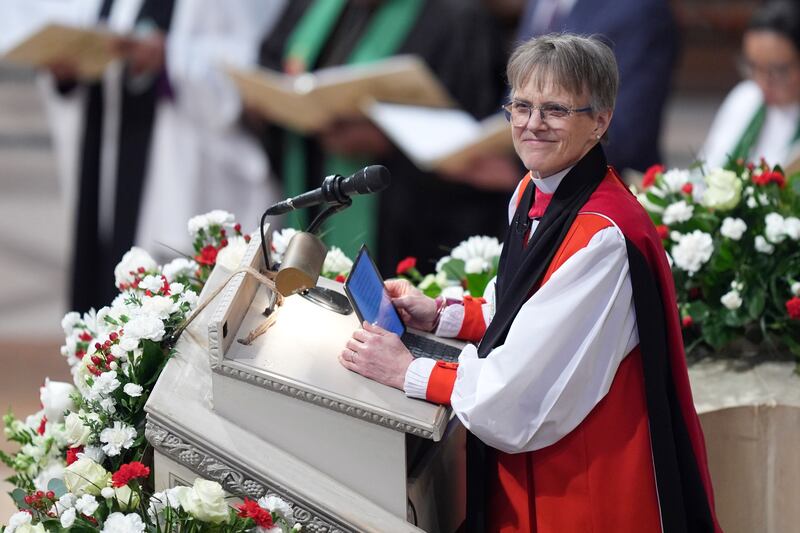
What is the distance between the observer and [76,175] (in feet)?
21.2

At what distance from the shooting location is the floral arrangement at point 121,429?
7.01ft

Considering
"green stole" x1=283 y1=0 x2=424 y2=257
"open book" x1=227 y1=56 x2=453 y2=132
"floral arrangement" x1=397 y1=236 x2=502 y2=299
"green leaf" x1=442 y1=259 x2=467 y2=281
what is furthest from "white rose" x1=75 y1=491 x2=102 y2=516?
"green stole" x1=283 y1=0 x2=424 y2=257

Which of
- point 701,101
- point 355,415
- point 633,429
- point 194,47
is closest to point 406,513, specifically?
point 355,415

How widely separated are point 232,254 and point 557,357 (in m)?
0.78

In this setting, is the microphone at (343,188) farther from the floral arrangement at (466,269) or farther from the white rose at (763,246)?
the white rose at (763,246)

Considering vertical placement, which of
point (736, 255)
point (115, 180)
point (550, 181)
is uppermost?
point (550, 181)

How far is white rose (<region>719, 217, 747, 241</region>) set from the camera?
9.79ft

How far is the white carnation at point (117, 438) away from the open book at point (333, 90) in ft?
9.09

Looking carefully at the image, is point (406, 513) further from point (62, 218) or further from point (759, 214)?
point (62, 218)

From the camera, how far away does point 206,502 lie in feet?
6.85

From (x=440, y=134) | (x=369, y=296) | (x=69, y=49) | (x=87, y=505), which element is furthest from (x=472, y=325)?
(x=69, y=49)

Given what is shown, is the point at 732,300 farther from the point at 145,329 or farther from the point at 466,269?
the point at 145,329

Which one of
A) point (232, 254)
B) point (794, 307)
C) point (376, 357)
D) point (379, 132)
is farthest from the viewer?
point (379, 132)

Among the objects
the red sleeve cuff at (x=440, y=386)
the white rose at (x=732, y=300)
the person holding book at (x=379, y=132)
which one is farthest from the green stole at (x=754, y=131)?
the red sleeve cuff at (x=440, y=386)
